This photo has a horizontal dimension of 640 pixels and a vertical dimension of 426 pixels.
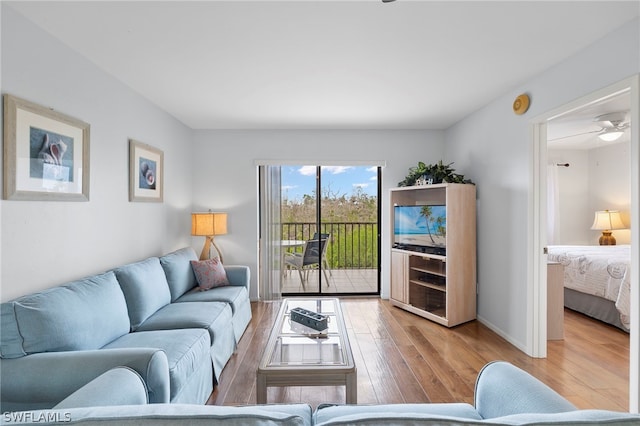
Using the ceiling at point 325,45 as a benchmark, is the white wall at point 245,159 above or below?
below

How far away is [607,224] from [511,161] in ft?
12.0

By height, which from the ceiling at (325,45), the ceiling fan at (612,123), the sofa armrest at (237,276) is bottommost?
the sofa armrest at (237,276)

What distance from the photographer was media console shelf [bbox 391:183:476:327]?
372 cm

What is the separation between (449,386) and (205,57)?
308 cm

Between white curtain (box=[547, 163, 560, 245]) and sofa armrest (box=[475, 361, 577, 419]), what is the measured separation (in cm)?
563

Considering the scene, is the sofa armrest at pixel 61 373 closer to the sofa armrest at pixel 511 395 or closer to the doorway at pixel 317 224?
the sofa armrest at pixel 511 395

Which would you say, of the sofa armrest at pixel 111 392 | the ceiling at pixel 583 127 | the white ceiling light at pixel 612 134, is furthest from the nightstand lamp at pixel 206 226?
Result: the white ceiling light at pixel 612 134

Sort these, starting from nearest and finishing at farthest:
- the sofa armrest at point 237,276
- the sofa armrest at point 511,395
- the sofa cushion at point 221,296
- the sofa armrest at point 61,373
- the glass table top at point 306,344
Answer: the sofa armrest at point 511,395 < the sofa armrest at point 61,373 < the glass table top at point 306,344 < the sofa cushion at point 221,296 < the sofa armrest at point 237,276

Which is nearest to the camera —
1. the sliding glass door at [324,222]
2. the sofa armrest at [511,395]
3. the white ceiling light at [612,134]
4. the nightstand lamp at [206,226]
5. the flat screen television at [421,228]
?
the sofa armrest at [511,395]

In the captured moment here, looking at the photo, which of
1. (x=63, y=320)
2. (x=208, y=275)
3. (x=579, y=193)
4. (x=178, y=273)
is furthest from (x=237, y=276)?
(x=579, y=193)

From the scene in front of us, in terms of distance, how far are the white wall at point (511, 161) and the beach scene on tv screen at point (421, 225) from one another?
50cm

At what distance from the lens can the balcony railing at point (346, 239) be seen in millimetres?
5219

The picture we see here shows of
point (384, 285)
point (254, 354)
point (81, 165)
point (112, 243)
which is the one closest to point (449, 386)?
point (254, 354)

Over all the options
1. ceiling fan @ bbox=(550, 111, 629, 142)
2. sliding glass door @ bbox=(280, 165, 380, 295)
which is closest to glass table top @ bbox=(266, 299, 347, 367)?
sliding glass door @ bbox=(280, 165, 380, 295)
